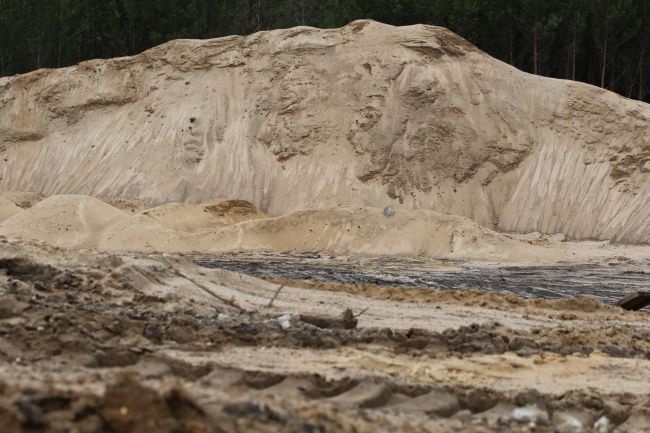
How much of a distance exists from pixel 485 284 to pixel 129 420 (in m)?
15.2

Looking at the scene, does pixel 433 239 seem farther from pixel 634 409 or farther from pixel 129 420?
pixel 129 420

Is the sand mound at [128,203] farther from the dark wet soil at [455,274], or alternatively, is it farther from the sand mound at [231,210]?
the dark wet soil at [455,274]

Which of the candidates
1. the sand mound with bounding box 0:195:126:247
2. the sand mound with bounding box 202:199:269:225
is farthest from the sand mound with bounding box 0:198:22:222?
the sand mound with bounding box 202:199:269:225

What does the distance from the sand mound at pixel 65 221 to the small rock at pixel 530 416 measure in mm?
17504

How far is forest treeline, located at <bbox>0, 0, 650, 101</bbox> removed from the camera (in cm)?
4128

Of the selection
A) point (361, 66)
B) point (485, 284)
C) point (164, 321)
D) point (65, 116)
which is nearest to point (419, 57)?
point (361, 66)

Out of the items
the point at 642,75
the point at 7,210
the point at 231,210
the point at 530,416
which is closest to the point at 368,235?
the point at 231,210

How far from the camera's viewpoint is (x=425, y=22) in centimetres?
4488

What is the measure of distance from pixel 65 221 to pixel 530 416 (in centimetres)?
1892

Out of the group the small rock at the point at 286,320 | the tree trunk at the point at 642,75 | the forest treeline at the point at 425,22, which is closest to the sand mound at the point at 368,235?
the small rock at the point at 286,320

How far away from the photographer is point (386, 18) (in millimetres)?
45281

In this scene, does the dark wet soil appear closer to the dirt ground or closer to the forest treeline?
the dirt ground

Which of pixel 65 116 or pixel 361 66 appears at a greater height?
pixel 361 66

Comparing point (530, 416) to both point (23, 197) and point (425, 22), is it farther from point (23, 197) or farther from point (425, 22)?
point (425, 22)
